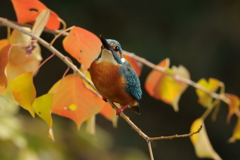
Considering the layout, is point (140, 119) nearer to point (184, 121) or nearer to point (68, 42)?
point (184, 121)

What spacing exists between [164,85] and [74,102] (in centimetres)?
38

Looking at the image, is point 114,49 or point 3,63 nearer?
point 3,63

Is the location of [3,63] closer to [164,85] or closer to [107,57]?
[107,57]

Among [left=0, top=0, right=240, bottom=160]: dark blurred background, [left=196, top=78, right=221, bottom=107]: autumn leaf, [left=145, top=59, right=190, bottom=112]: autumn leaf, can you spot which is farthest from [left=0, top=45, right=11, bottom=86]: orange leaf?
[left=0, top=0, right=240, bottom=160]: dark blurred background

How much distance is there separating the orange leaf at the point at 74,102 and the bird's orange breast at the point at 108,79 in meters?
0.05

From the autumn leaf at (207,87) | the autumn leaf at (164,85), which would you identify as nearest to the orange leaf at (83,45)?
the autumn leaf at (164,85)

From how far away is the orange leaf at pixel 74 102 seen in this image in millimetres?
697

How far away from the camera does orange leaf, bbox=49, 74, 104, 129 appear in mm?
697

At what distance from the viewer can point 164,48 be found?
2516 millimetres

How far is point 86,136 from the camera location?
219cm

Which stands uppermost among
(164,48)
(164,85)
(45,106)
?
(45,106)

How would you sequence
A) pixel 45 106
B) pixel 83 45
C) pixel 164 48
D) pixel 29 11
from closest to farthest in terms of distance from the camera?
pixel 45 106 → pixel 83 45 → pixel 29 11 → pixel 164 48

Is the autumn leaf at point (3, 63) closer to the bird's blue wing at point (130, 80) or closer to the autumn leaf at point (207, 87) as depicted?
the bird's blue wing at point (130, 80)

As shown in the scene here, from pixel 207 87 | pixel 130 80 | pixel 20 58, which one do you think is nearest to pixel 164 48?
pixel 207 87
